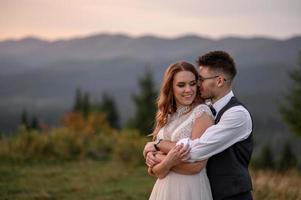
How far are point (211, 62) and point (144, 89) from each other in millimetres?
42390

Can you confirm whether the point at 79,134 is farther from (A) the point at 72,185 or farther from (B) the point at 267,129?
(B) the point at 267,129

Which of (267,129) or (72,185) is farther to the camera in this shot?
(267,129)

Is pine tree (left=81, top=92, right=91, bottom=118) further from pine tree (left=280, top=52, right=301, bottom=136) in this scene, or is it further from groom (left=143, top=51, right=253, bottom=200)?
groom (left=143, top=51, right=253, bottom=200)

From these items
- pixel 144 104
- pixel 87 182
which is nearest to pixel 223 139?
pixel 87 182

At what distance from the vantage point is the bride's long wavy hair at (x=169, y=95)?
137 inches

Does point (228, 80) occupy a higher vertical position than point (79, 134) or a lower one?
higher

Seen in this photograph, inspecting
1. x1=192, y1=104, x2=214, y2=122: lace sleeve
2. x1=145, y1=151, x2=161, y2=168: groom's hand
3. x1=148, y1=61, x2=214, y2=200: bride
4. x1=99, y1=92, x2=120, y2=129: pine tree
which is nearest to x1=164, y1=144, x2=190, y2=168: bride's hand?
x1=148, y1=61, x2=214, y2=200: bride

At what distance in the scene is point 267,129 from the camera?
13312 centimetres

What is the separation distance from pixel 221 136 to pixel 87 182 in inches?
254

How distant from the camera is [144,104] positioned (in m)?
44.9

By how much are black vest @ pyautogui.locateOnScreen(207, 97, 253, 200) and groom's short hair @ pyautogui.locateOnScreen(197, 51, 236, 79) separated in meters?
0.19

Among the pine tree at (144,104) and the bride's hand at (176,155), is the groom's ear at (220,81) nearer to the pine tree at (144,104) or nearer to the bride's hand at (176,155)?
the bride's hand at (176,155)

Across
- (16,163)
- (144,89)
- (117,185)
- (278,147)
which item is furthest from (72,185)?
(278,147)

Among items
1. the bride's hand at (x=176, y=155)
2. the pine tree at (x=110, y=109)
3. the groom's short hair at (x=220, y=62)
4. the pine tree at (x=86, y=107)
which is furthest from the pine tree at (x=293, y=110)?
the pine tree at (x=86, y=107)
